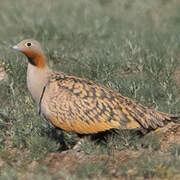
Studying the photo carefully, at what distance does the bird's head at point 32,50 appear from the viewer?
229 inches

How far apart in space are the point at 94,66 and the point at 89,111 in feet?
7.78

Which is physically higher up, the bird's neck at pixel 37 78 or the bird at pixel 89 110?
the bird's neck at pixel 37 78

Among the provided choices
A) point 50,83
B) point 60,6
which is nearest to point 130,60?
point 50,83

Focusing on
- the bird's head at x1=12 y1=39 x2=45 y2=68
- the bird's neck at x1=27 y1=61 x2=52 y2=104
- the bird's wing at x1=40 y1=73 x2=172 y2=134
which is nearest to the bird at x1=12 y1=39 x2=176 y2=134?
the bird's wing at x1=40 y1=73 x2=172 y2=134

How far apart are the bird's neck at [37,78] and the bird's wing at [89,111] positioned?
0.60 feet

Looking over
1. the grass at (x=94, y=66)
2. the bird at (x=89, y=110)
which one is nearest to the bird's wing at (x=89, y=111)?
the bird at (x=89, y=110)

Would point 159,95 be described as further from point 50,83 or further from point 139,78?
point 50,83

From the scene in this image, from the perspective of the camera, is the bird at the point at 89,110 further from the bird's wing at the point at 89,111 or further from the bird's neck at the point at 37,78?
the bird's neck at the point at 37,78

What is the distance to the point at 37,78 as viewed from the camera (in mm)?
5820

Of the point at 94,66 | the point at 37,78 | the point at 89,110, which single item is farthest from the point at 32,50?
the point at 94,66

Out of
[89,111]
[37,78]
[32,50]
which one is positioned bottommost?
[89,111]

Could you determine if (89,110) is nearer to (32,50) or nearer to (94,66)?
(32,50)

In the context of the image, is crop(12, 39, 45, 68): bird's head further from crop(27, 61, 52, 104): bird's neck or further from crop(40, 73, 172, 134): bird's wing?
crop(40, 73, 172, 134): bird's wing

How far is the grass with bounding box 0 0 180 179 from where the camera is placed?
5259 mm
